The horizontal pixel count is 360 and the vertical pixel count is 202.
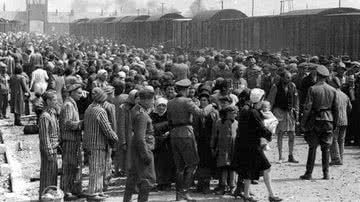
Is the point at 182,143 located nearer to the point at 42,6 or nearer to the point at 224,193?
the point at 224,193

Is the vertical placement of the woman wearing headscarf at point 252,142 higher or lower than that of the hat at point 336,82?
lower

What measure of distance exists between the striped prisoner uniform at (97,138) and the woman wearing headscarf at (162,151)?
1.04 m

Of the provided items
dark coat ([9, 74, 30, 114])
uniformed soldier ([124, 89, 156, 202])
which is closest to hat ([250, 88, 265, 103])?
uniformed soldier ([124, 89, 156, 202])

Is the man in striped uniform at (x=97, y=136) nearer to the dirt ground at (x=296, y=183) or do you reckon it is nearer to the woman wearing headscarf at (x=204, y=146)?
the dirt ground at (x=296, y=183)

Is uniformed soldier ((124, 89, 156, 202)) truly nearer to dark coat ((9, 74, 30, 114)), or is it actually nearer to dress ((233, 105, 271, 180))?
dress ((233, 105, 271, 180))

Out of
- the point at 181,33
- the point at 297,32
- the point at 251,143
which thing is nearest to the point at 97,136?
the point at 251,143

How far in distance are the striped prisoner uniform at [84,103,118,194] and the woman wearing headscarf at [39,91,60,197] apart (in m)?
0.46

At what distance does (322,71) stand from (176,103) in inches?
119

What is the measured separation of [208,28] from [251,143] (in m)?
26.9

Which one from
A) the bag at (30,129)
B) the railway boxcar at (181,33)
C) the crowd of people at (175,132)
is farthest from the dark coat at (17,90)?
the railway boxcar at (181,33)

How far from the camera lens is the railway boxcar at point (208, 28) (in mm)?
35344

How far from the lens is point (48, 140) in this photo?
9125 mm

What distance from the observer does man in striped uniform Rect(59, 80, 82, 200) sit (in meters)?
9.52

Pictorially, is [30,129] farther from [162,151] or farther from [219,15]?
[219,15]
